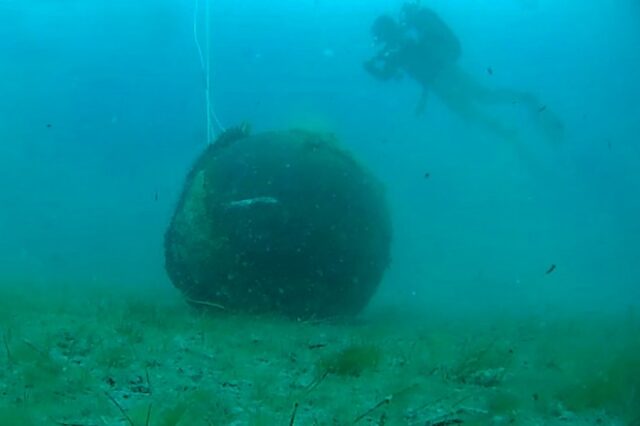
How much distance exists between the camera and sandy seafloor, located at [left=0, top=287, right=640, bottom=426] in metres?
3.54

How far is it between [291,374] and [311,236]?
363 centimetres

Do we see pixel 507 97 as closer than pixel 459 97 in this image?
Yes

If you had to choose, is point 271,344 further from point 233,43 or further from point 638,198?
point 233,43

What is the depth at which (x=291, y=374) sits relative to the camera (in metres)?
4.61

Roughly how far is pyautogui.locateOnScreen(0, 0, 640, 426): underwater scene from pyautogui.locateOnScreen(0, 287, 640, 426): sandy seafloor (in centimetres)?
3

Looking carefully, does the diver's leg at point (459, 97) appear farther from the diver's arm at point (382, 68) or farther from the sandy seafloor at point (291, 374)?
the sandy seafloor at point (291, 374)

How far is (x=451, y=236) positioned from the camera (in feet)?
127

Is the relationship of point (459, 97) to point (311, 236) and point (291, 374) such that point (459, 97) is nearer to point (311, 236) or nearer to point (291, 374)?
point (311, 236)

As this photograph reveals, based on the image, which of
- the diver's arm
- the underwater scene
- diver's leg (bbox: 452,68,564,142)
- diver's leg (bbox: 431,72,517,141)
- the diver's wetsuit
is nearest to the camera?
the underwater scene

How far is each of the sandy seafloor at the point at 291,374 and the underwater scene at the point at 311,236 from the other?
0.09 ft

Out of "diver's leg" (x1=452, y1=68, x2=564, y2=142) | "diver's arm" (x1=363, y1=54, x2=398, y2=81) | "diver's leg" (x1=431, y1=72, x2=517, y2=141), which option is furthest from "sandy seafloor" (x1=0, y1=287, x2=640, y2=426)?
"diver's leg" (x1=452, y1=68, x2=564, y2=142)

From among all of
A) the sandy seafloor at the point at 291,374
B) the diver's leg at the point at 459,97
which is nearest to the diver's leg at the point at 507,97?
the diver's leg at the point at 459,97

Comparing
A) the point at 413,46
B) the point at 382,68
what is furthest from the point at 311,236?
the point at 413,46

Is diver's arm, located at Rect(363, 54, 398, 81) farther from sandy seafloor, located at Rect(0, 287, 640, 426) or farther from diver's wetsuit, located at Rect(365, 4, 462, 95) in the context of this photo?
sandy seafloor, located at Rect(0, 287, 640, 426)
